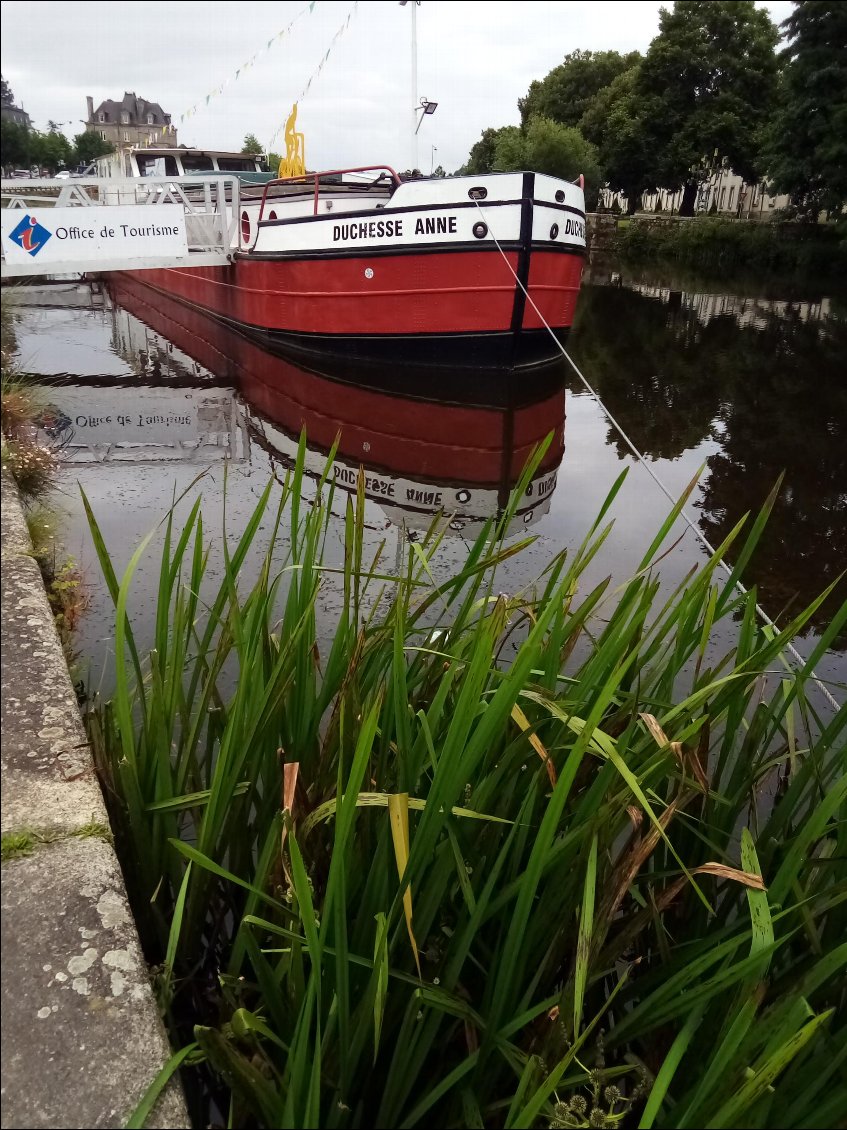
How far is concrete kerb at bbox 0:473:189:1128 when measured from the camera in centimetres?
95

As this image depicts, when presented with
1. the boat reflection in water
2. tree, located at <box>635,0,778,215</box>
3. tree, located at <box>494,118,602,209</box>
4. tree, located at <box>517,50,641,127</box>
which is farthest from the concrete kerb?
tree, located at <box>517,50,641,127</box>

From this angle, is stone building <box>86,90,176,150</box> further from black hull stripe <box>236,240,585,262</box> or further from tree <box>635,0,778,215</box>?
black hull stripe <box>236,240,585,262</box>

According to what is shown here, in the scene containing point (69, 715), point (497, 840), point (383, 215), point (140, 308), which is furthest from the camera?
point (140, 308)

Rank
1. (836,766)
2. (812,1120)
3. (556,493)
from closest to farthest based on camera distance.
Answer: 1. (812,1120)
2. (836,766)
3. (556,493)

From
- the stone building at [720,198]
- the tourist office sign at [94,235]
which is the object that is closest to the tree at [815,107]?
the stone building at [720,198]

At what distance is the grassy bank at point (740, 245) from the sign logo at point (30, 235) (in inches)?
759

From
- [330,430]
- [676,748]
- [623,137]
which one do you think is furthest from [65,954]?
[623,137]

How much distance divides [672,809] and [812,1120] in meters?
0.39

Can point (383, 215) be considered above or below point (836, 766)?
above

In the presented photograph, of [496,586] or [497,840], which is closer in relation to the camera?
[497,840]

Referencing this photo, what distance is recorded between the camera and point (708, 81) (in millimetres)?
34375

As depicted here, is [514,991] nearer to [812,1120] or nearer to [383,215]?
[812,1120]

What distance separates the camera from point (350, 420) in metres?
6.32

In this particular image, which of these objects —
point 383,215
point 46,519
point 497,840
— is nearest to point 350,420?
point 383,215
